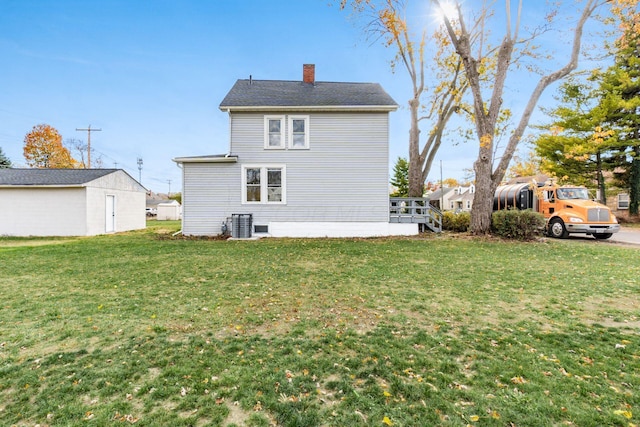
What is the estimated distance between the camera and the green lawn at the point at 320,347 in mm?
2135

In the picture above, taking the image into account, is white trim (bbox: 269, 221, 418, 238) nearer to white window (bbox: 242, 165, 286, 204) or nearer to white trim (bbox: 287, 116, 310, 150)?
white window (bbox: 242, 165, 286, 204)

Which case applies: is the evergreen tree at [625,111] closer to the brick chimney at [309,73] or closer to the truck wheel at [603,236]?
the truck wheel at [603,236]

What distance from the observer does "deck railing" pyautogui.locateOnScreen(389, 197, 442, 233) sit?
1303cm

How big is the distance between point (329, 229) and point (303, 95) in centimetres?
621

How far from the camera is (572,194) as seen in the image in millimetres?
12719

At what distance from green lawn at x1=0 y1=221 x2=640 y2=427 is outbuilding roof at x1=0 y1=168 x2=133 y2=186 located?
10.3 m

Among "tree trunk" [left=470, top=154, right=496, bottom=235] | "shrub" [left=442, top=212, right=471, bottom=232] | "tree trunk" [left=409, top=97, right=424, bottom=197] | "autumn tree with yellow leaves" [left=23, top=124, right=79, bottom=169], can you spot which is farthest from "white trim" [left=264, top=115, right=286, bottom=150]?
"autumn tree with yellow leaves" [left=23, top=124, right=79, bottom=169]

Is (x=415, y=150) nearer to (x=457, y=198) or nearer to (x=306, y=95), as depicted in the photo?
(x=306, y=95)

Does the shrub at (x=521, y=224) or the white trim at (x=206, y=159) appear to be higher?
the white trim at (x=206, y=159)

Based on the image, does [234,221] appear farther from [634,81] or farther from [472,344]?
[634,81]

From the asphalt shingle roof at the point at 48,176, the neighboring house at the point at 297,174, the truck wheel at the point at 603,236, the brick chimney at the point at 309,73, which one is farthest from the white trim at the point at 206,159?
the truck wheel at the point at 603,236

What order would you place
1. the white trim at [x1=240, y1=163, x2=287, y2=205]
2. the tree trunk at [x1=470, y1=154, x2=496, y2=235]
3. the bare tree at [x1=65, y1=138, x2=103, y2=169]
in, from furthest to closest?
the bare tree at [x1=65, y1=138, x2=103, y2=169] < the white trim at [x1=240, y1=163, x2=287, y2=205] < the tree trunk at [x1=470, y1=154, x2=496, y2=235]

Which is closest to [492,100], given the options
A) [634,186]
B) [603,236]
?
[603,236]

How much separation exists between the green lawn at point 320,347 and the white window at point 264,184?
6448 mm
